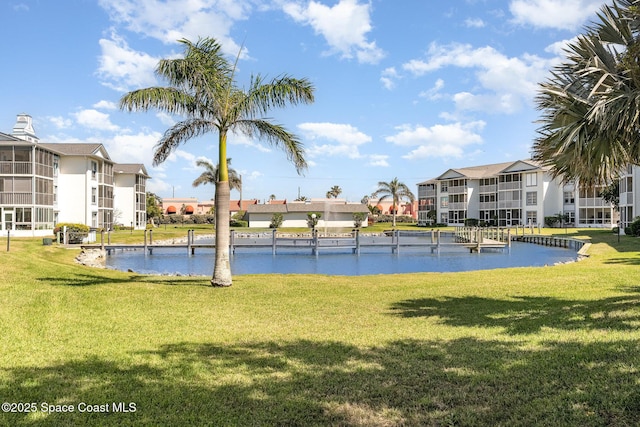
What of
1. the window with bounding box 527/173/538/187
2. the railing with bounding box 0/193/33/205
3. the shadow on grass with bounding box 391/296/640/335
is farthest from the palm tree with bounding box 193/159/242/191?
the shadow on grass with bounding box 391/296/640/335

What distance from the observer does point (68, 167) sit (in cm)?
4831

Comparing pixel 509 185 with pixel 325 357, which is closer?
pixel 325 357

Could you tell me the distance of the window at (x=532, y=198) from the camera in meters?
66.6

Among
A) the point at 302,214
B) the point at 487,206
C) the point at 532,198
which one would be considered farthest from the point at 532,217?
the point at 302,214

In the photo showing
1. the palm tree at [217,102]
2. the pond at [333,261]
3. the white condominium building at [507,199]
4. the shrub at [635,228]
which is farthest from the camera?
the white condominium building at [507,199]

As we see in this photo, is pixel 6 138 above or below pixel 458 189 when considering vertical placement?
above

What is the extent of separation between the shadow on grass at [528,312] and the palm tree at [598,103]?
8.05ft

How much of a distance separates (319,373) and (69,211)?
49.8 metres

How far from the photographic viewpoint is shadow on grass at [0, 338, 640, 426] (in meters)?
4.33

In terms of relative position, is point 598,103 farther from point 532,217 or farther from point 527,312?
point 532,217

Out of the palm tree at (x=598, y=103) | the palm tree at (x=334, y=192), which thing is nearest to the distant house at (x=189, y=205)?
the palm tree at (x=334, y=192)

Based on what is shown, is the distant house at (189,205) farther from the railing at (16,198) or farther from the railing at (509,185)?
the railing at (16,198)

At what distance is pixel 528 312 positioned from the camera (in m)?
9.23

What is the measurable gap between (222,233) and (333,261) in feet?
59.6
